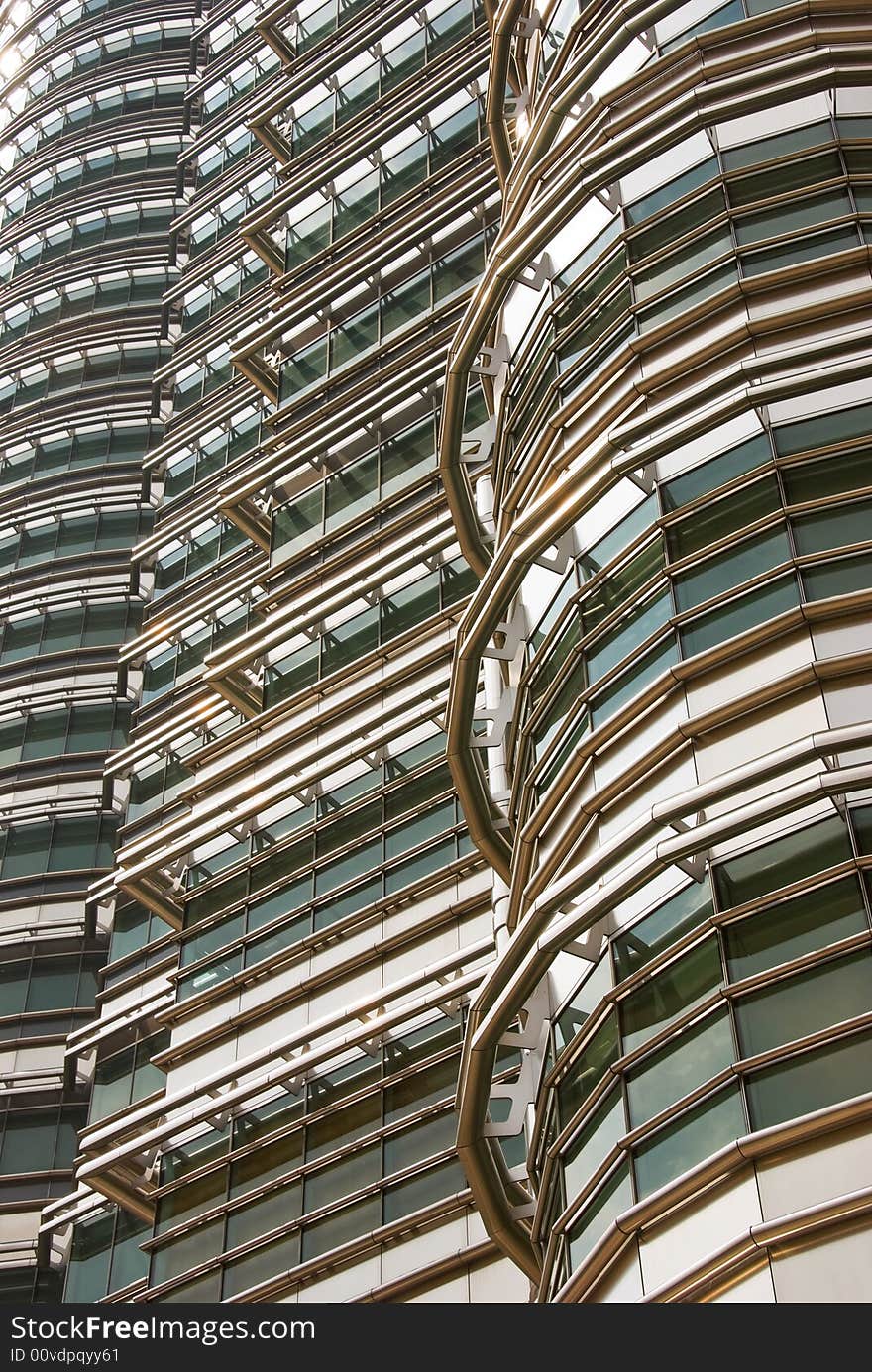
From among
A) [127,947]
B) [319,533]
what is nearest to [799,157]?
[319,533]

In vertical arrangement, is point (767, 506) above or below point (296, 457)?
below

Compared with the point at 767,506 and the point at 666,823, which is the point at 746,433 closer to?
the point at 767,506

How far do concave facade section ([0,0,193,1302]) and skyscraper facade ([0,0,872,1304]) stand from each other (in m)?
0.18

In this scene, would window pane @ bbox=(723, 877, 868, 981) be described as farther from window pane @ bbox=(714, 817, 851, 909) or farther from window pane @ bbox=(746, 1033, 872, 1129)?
window pane @ bbox=(746, 1033, 872, 1129)

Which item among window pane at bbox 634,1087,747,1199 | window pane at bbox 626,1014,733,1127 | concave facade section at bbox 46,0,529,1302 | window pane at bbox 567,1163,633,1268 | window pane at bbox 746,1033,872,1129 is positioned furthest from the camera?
concave facade section at bbox 46,0,529,1302

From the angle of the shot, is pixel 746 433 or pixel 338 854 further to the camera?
pixel 338 854

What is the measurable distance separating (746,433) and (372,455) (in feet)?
59.7

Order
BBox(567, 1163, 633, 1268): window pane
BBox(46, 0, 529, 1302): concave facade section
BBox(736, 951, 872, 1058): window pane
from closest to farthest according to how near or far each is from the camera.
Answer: BBox(736, 951, 872, 1058): window pane, BBox(567, 1163, 633, 1268): window pane, BBox(46, 0, 529, 1302): concave facade section

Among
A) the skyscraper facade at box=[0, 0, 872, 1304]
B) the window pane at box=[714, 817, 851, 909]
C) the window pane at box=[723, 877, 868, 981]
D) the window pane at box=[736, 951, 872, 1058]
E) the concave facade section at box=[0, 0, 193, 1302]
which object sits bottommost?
the window pane at box=[736, 951, 872, 1058]

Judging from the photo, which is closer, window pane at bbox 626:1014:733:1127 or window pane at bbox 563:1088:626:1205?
window pane at bbox 626:1014:733:1127

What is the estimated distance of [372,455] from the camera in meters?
39.6

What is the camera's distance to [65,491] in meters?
60.0

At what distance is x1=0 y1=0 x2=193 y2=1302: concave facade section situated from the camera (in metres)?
49.0

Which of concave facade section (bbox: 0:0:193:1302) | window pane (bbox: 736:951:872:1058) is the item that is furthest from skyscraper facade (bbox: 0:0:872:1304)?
concave facade section (bbox: 0:0:193:1302)
